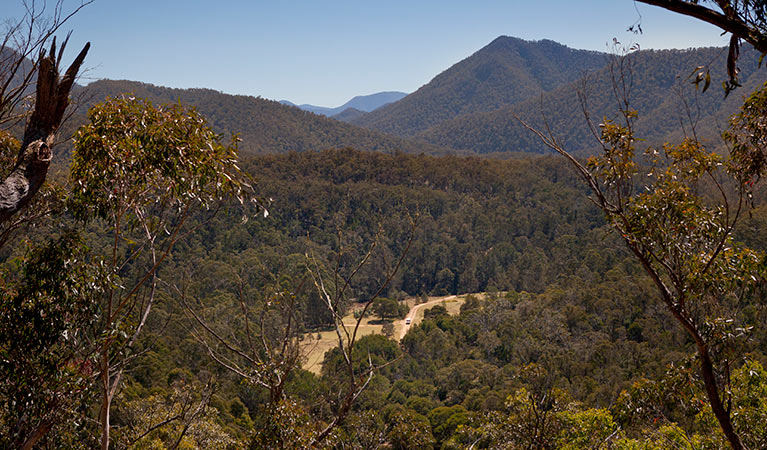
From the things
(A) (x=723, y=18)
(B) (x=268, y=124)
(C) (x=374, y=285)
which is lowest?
(C) (x=374, y=285)

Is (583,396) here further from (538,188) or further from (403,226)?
(538,188)

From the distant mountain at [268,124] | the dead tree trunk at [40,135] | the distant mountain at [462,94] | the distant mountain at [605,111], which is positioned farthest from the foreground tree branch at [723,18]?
the distant mountain at [462,94]

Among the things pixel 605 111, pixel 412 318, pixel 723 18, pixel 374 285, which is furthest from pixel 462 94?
pixel 723 18

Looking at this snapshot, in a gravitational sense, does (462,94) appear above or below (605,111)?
above

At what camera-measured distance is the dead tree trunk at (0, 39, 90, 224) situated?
2688 mm

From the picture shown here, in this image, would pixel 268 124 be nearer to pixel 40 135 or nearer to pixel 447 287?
pixel 447 287

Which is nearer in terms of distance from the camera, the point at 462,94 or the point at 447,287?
the point at 447,287

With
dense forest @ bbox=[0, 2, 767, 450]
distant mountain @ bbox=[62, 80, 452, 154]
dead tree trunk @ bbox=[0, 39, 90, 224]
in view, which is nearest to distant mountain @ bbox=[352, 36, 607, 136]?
distant mountain @ bbox=[62, 80, 452, 154]

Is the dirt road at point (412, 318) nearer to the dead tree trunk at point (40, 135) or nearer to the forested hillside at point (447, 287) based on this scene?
the forested hillside at point (447, 287)

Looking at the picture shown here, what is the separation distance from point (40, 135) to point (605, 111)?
329ft

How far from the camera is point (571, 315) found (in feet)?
85.5

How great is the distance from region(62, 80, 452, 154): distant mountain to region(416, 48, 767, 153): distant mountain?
26.5 m

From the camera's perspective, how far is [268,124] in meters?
90.9

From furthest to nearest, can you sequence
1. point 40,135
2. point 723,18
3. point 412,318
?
1. point 412,318
2. point 40,135
3. point 723,18
